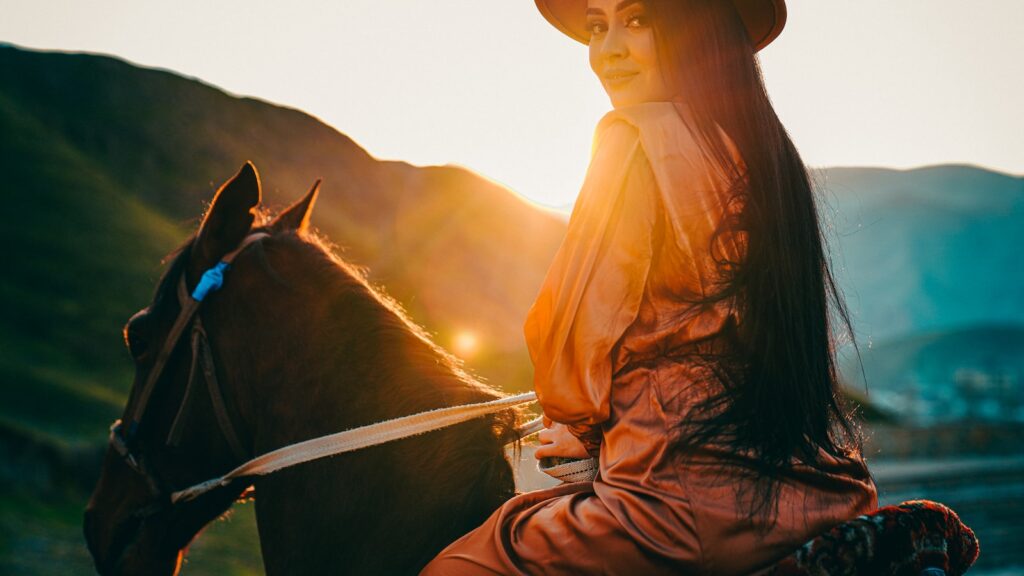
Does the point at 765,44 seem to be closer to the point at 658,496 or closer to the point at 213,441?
the point at 658,496

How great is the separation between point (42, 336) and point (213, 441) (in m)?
31.9

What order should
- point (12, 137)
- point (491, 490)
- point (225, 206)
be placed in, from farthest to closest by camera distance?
point (12, 137), point (225, 206), point (491, 490)

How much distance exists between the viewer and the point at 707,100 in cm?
228

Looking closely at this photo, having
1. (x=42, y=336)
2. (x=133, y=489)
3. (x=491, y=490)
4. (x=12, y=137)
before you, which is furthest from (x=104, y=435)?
(x=12, y=137)

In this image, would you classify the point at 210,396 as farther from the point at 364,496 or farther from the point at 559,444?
the point at 559,444

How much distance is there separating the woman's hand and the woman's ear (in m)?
1.42

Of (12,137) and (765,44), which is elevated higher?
(12,137)

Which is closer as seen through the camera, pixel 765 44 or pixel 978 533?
pixel 765 44

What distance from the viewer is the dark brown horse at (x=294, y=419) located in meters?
2.52

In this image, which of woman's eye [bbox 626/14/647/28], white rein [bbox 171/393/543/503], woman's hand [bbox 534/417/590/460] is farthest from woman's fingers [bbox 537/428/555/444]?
woman's eye [bbox 626/14/647/28]

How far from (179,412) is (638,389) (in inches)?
70.9

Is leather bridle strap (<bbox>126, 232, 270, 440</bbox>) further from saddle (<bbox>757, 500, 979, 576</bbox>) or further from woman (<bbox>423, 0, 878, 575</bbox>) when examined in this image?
saddle (<bbox>757, 500, 979, 576</bbox>)

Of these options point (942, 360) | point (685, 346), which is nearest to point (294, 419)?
point (685, 346)

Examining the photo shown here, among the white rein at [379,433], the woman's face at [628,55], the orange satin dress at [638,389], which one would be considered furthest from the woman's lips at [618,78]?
the white rein at [379,433]
